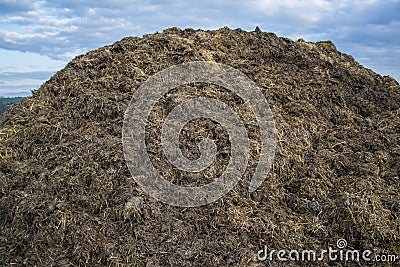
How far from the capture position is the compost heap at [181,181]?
384 centimetres

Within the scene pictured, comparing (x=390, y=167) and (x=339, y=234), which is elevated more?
(x=390, y=167)

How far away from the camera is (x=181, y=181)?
14.0 ft

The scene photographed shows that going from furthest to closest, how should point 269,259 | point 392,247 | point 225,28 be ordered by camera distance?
point 225,28 < point 392,247 < point 269,259

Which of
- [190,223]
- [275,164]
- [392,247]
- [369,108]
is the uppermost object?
[369,108]

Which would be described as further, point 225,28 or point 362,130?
point 225,28

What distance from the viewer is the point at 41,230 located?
3.94 m

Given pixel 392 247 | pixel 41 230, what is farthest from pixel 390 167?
pixel 41 230

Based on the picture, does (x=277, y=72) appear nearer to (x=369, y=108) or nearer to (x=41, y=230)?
(x=369, y=108)

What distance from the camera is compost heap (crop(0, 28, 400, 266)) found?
12.6ft

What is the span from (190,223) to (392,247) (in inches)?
82.4

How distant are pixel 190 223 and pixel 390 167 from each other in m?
2.78

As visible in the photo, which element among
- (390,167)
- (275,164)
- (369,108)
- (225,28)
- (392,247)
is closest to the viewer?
(392,247)

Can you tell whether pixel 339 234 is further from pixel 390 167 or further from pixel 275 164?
pixel 390 167

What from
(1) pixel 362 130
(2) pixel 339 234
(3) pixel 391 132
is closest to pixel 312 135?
(1) pixel 362 130
